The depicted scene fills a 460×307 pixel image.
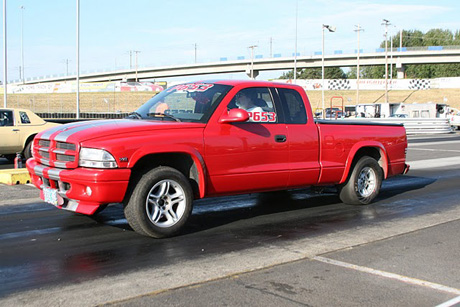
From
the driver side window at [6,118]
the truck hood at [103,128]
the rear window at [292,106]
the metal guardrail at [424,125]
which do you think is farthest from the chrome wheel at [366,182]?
the metal guardrail at [424,125]

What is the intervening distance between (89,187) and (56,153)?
69 centimetres

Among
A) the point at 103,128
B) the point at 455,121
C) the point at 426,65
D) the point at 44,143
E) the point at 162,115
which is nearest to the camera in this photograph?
the point at 103,128

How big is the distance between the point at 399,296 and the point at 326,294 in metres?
0.58

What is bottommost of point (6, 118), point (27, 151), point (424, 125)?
point (27, 151)

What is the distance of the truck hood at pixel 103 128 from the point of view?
5.61 metres

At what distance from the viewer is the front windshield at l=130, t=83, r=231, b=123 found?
21.1 ft

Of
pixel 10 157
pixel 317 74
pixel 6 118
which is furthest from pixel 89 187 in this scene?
pixel 317 74

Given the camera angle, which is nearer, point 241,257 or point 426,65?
point 241,257

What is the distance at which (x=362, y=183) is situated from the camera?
27.5 feet

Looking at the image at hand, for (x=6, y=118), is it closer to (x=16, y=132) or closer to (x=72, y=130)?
(x=16, y=132)

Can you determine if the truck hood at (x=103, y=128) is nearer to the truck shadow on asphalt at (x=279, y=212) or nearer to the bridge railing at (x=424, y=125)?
the truck shadow on asphalt at (x=279, y=212)

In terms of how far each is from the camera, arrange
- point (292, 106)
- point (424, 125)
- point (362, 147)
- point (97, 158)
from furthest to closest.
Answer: point (424, 125) → point (362, 147) → point (292, 106) → point (97, 158)

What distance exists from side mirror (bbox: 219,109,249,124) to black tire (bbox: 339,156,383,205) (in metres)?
2.72

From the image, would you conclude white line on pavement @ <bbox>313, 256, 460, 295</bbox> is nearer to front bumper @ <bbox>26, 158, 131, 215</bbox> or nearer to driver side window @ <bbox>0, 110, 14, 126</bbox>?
front bumper @ <bbox>26, 158, 131, 215</bbox>
